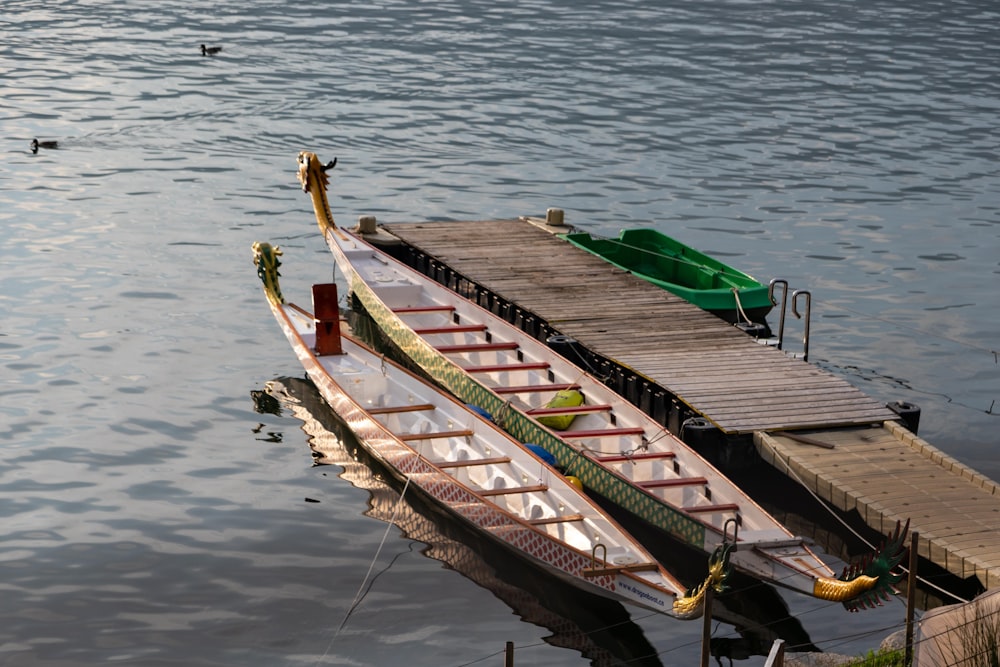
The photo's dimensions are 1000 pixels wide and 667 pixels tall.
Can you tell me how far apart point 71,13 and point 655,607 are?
61.0 m

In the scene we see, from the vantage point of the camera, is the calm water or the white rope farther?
the calm water

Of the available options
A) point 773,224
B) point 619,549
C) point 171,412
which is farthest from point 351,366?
point 773,224

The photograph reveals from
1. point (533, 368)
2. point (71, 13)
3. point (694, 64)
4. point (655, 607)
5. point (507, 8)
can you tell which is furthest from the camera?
point (507, 8)

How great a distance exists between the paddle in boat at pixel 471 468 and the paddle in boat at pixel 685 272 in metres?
7.80

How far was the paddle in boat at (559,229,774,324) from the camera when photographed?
29859 millimetres

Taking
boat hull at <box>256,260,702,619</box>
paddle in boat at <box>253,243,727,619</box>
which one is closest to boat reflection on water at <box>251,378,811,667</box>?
boat hull at <box>256,260,702,619</box>

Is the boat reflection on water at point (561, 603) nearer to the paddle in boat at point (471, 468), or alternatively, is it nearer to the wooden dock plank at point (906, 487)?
the paddle in boat at point (471, 468)

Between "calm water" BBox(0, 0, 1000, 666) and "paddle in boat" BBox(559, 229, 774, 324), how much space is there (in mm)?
1962

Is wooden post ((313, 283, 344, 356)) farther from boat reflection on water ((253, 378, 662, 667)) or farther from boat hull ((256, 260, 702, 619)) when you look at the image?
boat reflection on water ((253, 378, 662, 667))

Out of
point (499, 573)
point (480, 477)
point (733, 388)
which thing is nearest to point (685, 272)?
point (733, 388)

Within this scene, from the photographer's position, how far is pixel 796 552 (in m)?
18.7

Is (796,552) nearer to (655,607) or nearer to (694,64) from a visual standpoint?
(655,607)

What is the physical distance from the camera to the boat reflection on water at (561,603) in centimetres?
1855

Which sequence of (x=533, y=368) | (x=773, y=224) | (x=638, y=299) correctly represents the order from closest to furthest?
(x=533, y=368) < (x=638, y=299) < (x=773, y=224)
